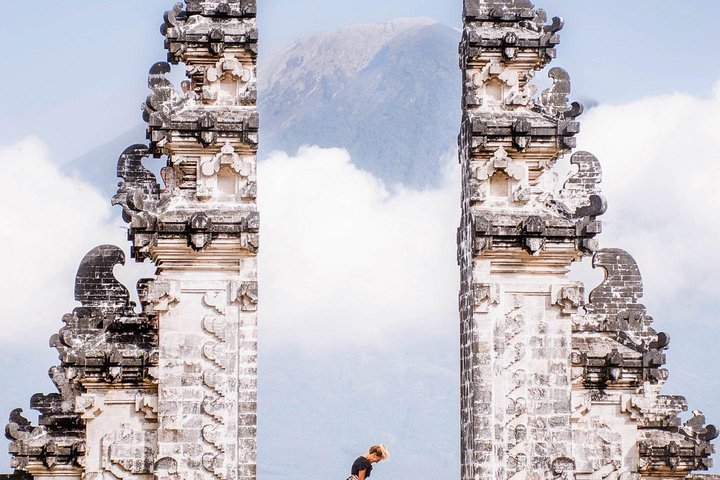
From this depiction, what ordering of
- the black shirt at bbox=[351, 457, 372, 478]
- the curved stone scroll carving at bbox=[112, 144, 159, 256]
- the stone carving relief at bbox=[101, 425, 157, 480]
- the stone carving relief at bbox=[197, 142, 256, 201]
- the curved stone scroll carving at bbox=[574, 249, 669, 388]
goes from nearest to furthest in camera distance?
the black shirt at bbox=[351, 457, 372, 478] < the curved stone scroll carving at bbox=[112, 144, 159, 256] < the stone carving relief at bbox=[197, 142, 256, 201] < the stone carving relief at bbox=[101, 425, 157, 480] < the curved stone scroll carving at bbox=[574, 249, 669, 388]

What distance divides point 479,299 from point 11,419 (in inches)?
256

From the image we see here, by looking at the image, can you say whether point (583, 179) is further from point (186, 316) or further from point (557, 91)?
point (186, 316)

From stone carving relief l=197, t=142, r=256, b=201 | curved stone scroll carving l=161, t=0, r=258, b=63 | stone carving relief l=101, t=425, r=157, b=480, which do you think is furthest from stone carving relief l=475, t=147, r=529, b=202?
stone carving relief l=101, t=425, r=157, b=480

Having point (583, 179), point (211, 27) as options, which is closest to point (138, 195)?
point (211, 27)

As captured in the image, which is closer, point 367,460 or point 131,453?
point 367,460

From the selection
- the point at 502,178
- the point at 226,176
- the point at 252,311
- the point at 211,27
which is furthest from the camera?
the point at 211,27

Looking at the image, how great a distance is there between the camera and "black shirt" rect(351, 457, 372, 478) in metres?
20.7

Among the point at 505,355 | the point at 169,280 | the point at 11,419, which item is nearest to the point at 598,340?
the point at 505,355

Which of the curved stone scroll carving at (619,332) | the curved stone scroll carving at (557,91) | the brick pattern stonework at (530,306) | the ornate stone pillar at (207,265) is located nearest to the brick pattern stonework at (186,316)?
the ornate stone pillar at (207,265)

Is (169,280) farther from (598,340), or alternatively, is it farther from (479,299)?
(598,340)

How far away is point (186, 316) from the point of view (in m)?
22.3

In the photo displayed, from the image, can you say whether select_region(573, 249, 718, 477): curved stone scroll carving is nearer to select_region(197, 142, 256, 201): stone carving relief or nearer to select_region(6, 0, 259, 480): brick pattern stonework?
select_region(6, 0, 259, 480): brick pattern stonework

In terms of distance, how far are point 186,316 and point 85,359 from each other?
151 centimetres

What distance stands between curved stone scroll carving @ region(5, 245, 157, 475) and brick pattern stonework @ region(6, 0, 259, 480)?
0.02 meters
